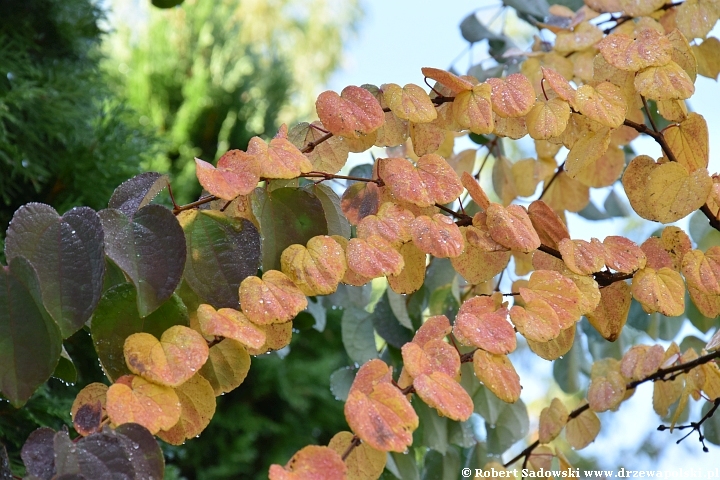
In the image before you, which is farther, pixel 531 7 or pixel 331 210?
pixel 531 7

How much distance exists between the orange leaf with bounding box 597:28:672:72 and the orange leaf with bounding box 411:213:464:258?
A: 185mm

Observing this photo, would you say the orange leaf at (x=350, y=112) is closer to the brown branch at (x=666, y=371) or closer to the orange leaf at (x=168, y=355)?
the orange leaf at (x=168, y=355)

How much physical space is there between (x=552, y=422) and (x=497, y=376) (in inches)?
10.5

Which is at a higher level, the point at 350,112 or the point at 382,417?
the point at 350,112

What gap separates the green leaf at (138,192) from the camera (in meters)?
0.46

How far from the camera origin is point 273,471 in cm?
37

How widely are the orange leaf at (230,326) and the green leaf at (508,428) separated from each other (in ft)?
1.56

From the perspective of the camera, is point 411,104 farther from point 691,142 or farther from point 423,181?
point 691,142

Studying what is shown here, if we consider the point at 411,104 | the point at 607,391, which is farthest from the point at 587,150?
the point at 607,391

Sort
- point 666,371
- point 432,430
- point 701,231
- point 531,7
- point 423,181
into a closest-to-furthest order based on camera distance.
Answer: point 423,181 → point 666,371 → point 432,430 → point 701,231 → point 531,7

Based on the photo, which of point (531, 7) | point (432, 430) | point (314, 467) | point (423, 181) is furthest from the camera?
point (531, 7)

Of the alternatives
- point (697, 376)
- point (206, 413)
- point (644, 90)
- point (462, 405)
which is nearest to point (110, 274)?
point (206, 413)

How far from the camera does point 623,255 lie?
50 centimetres

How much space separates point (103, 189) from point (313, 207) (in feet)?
1.84
